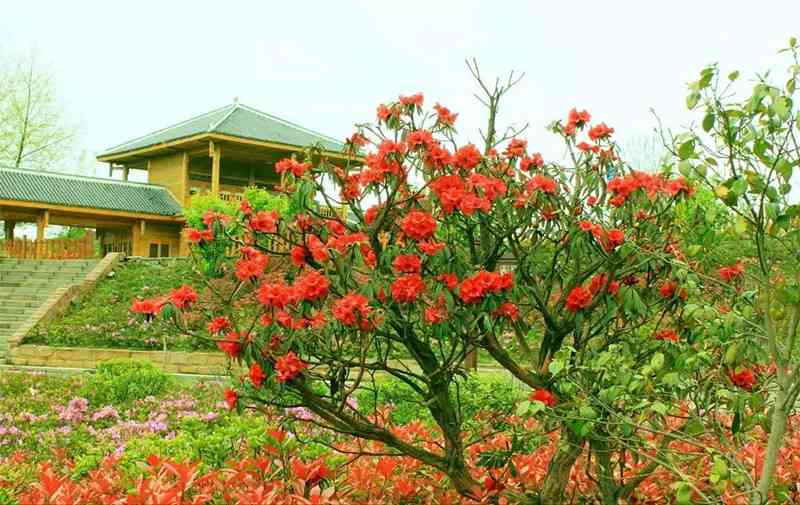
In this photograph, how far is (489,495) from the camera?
160 inches

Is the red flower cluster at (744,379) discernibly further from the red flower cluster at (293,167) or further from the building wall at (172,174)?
the building wall at (172,174)

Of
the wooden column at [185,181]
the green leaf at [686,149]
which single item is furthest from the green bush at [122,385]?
the wooden column at [185,181]

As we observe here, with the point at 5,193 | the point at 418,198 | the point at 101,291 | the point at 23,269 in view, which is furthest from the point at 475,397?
the point at 5,193

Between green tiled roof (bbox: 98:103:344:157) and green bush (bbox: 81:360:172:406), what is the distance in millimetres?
19285

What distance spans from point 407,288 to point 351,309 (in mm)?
252

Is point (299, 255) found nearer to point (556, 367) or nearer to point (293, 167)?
point (293, 167)

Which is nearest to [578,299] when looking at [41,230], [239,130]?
[239,130]

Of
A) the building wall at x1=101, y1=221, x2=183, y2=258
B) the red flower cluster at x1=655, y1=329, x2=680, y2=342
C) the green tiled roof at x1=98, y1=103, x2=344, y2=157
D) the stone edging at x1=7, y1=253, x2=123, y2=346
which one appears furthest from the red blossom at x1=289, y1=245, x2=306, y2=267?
the building wall at x1=101, y1=221, x2=183, y2=258

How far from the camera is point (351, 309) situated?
337 centimetres

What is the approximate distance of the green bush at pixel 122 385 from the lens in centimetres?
A: 941

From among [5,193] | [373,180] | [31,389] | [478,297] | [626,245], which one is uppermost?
[5,193]

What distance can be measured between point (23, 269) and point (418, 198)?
2552cm

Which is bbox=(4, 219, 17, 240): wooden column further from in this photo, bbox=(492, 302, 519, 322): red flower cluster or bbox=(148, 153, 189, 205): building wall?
bbox=(492, 302, 519, 322): red flower cluster

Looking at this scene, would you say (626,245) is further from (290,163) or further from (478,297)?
(290,163)
